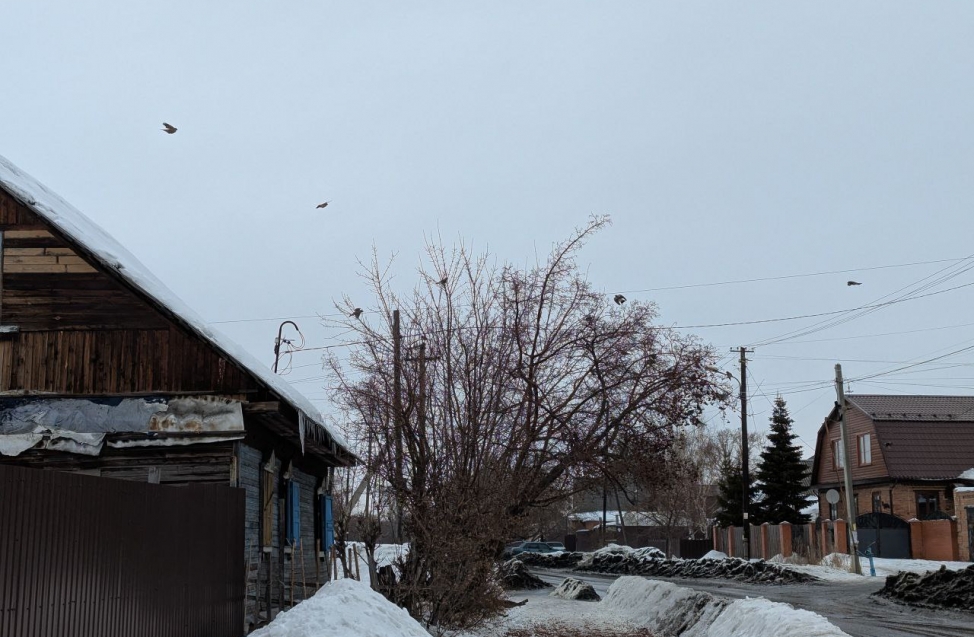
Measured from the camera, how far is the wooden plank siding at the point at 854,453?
1879 inches

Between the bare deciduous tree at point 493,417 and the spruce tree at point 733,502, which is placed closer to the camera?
the bare deciduous tree at point 493,417

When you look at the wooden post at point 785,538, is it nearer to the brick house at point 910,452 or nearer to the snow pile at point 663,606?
the brick house at point 910,452

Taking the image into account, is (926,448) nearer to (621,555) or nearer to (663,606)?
(621,555)

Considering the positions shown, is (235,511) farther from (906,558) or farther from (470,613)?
(906,558)

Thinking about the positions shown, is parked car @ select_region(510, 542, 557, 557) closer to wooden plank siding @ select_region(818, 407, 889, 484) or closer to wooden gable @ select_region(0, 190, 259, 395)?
wooden plank siding @ select_region(818, 407, 889, 484)

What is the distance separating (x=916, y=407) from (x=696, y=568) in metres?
18.0

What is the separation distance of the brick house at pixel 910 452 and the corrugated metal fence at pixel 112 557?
3753cm

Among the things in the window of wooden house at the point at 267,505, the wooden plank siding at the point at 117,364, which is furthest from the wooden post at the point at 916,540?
the wooden plank siding at the point at 117,364

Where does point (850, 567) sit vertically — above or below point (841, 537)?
below

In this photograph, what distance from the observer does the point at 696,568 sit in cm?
3788

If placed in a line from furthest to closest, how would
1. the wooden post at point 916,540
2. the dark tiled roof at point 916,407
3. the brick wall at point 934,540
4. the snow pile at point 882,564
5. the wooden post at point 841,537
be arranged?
1. the dark tiled roof at point 916,407
2. the wooden post at point 916,540
3. the wooden post at point 841,537
4. the brick wall at point 934,540
5. the snow pile at point 882,564

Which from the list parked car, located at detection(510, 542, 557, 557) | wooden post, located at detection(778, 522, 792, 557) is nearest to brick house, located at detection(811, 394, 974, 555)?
wooden post, located at detection(778, 522, 792, 557)

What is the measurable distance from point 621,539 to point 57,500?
264ft

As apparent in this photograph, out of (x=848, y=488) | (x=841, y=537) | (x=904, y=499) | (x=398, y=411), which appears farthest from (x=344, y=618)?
(x=904, y=499)
